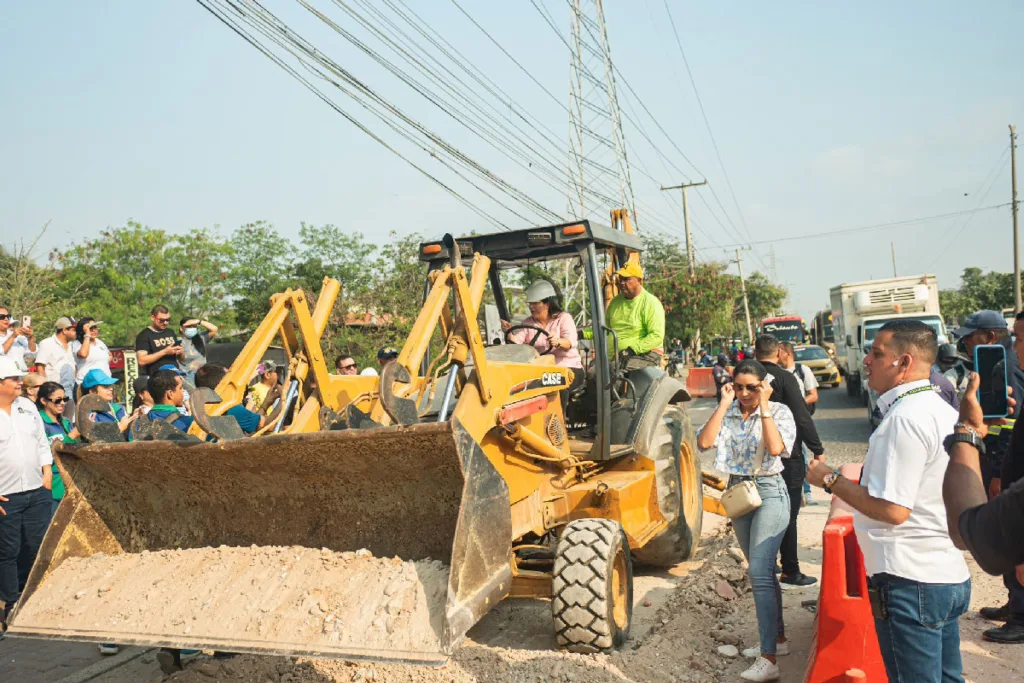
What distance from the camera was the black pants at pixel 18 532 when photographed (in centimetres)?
607

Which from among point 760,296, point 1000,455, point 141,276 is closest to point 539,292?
point 1000,455

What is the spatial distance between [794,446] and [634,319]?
5.18 ft

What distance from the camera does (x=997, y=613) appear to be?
5449 mm

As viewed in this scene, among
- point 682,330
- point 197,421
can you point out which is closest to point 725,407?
point 197,421

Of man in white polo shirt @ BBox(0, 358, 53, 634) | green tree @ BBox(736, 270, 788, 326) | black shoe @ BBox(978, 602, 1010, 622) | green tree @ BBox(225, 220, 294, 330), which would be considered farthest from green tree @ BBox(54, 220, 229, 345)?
green tree @ BBox(736, 270, 788, 326)

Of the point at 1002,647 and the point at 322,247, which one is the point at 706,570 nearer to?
the point at 1002,647

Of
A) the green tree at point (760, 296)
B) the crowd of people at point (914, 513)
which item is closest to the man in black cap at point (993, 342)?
the crowd of people at point (914, 513)

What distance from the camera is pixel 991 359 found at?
4449 mm

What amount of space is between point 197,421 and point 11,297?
1195cm

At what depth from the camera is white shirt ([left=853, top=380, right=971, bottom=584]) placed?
10.3 feet

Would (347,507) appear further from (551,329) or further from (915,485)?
(915,485)

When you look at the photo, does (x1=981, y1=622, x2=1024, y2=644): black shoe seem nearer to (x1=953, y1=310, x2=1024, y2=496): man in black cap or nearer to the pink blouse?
(x1=953, y1=310, x2=1024, y2=496): man in black cap

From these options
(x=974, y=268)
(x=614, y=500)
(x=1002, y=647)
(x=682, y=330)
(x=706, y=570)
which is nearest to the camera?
(x=1002, y=647)

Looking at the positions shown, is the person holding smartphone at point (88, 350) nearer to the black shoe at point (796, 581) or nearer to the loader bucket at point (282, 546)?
the loader bucket at point (282, 546)
